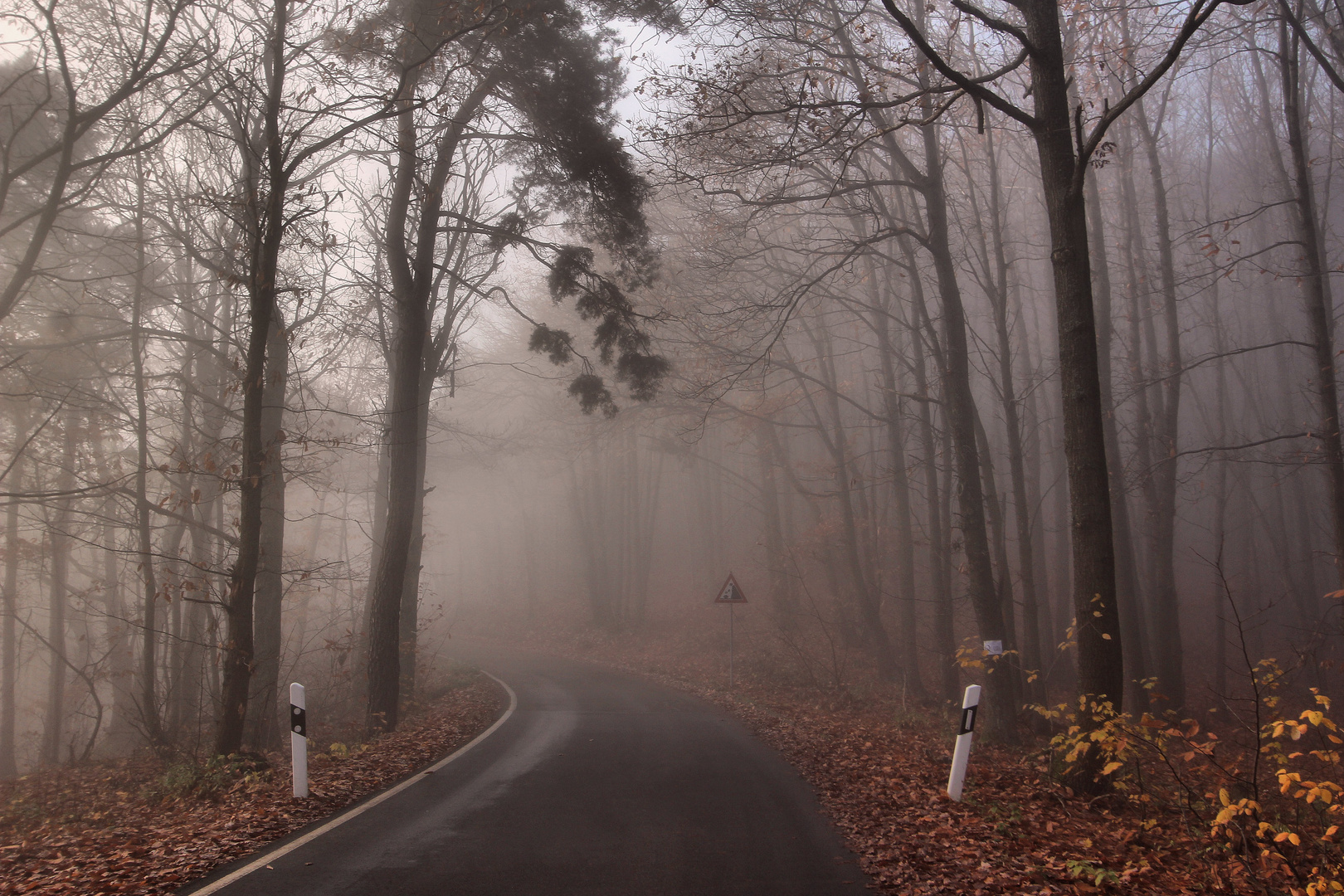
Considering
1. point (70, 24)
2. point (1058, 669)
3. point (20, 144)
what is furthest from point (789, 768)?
point (1058, 669)

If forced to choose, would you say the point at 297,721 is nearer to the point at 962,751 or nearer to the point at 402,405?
the point at 402,405

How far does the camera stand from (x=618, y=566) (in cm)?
3130

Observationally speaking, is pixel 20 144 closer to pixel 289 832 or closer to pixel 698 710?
pixel 289 832

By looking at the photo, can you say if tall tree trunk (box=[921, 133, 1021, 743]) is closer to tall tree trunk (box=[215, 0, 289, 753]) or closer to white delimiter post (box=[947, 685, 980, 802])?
white delimiter post (box=[947, 685, 980, 802])

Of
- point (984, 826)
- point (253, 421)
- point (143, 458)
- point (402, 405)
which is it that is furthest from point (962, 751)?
point (143, 458)

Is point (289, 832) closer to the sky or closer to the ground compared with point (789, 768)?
closer to the sky

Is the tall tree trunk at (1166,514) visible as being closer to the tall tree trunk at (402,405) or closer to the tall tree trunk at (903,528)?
the tall tree trunk at (903,528)

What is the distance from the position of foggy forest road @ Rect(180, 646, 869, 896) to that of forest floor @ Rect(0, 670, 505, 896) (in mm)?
440

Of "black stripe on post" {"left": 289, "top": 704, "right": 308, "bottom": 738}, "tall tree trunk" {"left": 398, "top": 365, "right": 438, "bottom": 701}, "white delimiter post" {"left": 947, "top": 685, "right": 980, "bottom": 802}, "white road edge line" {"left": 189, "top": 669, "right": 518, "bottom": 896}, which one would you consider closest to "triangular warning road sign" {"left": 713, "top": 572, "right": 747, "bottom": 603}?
"tall tree trunk" {"left": 398, "top": 365, "right": 438, "bottom": 701}

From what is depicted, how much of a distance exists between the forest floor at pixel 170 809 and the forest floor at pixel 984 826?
435 centimetres

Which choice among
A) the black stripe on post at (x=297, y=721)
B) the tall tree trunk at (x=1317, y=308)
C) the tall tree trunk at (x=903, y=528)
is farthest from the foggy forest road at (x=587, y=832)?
the tall tree trunk at (x=1317, y=308)

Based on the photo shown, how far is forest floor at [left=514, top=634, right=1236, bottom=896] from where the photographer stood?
4781mm

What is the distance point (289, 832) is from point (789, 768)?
17.4 ft

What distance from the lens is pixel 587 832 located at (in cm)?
589
